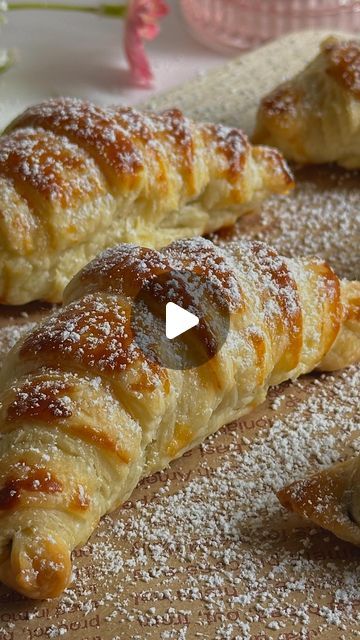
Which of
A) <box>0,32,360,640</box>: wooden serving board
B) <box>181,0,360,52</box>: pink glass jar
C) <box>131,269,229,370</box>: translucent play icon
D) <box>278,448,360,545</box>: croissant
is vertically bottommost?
<box>0,32,360,640</box>: wooden serving board

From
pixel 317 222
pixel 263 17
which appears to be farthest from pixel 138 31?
pixel 317 222

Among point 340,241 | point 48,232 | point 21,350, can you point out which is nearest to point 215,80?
point 340,241

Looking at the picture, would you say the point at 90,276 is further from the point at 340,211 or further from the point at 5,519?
the point at 340,211

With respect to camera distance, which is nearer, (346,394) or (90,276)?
(90,276)

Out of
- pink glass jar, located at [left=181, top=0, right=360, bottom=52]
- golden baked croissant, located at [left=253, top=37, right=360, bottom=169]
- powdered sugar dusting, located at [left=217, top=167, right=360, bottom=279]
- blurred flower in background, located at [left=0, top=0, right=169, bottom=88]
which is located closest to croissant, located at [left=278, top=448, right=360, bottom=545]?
powdered sugar dusting, located at [left=217, top=167, right=360, bottom=279]

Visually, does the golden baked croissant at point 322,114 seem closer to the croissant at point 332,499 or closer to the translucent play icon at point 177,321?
the translucent play icon at point 177,321

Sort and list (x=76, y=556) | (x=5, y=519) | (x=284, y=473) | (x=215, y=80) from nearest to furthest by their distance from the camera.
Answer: (x=5, y=519), (x=76, y=556), (x=284, y=473), (x=215, y=80)

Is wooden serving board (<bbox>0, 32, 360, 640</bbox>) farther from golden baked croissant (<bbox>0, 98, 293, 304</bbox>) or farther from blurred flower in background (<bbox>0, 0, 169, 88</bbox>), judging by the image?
blurred flower in background (<bbox>0, 0, 169, 88</bbox>)
